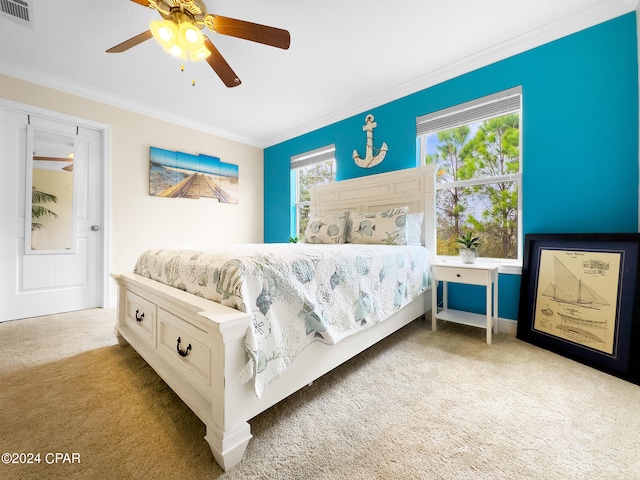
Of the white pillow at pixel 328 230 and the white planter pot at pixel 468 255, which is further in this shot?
the white pillow at pixel 328 230

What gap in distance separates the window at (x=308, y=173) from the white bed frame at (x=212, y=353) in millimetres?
2383

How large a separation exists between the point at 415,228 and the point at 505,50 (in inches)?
68.1

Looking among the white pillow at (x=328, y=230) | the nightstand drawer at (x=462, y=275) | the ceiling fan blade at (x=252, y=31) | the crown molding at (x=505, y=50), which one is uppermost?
the crown molding at (x=505, y=50)

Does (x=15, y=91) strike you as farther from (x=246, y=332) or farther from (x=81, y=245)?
(x=246, y=332)

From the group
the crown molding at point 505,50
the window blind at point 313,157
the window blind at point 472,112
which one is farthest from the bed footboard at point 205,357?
the crown molding at point 505,50

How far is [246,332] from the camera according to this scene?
0.99 metres

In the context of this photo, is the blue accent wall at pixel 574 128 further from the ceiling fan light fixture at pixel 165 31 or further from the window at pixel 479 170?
the ceiling fan light fixture at pixel 165 31

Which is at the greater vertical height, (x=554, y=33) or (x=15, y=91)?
(x=554, y=33)

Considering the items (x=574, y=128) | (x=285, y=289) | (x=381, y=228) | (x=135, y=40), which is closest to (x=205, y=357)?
(x=285, y=289)

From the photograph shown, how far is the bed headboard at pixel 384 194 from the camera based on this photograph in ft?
8.84

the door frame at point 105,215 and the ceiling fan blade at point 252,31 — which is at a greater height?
the ceiling fan blade at point 252,31

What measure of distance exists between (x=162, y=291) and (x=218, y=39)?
2147 mm

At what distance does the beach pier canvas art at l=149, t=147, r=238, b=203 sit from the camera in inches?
137

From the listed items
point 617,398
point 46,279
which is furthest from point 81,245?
point 617,398
